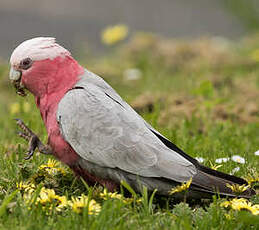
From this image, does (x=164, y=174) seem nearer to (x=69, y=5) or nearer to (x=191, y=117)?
(x=191, y=117)

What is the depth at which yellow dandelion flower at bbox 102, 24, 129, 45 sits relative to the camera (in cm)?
761

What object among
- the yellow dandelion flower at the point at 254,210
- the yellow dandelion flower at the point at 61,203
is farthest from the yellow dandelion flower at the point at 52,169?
the yellow dandelion flower at the point at 254,210

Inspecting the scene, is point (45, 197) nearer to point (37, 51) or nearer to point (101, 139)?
point (101, 139)

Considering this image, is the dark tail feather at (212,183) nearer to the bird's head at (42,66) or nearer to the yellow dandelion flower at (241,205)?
the yellow dandelion flower at (241,205)

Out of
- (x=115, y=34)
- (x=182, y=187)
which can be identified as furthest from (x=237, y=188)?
(x=115, y=34)

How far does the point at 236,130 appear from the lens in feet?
16.0

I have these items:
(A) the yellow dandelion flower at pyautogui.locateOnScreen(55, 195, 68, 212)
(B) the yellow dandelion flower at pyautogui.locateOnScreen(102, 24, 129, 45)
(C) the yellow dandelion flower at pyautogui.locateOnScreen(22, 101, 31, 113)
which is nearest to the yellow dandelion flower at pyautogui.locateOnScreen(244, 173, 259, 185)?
(A) the yellow dandelion flower at pyautogui.locateOnScreen(55, 195, 68, 212)

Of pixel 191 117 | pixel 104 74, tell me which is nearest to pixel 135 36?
pixel 104 74

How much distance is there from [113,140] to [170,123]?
2213 millimetres

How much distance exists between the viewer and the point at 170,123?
16.5ft

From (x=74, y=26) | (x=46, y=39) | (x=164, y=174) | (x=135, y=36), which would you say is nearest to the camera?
(x=164, y=174)

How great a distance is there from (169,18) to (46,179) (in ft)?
27.6

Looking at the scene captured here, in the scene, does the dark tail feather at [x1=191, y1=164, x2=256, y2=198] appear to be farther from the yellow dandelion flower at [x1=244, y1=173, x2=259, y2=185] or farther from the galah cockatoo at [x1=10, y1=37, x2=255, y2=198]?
the yellow dandelion flower at [x1=244, y1=173, x2=259, y2=185]

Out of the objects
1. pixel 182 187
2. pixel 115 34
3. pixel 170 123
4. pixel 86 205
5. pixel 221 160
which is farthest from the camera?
pixel 115 34
